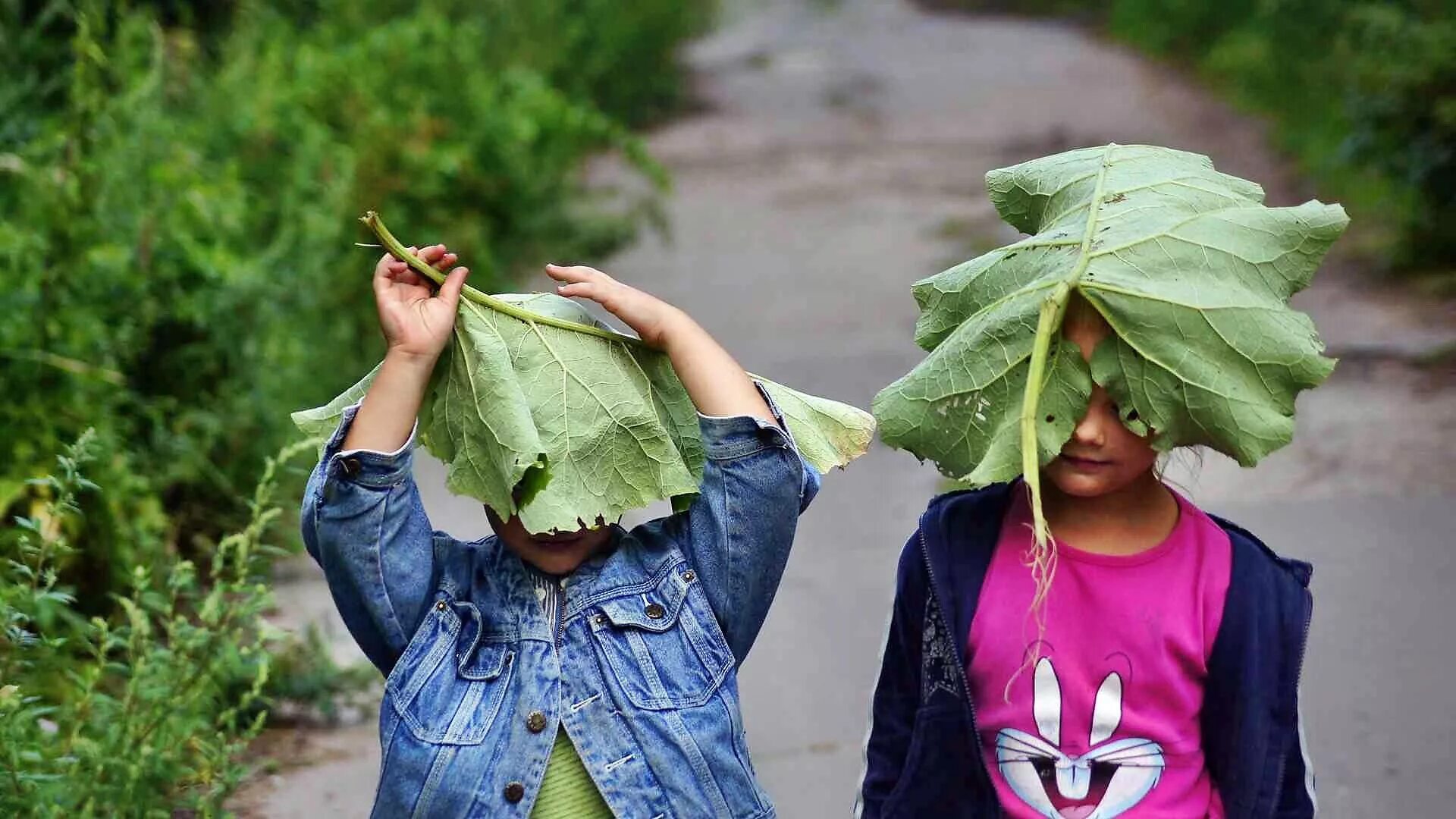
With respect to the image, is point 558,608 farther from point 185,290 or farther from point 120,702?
point 185,290

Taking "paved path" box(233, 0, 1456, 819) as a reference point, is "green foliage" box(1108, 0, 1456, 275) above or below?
above

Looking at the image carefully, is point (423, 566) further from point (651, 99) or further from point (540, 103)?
point (651, 99)

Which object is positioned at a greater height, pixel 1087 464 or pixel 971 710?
pixel 1087 464

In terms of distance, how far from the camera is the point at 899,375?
7.72 m

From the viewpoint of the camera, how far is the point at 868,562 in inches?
231

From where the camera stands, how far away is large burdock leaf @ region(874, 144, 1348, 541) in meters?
2.20

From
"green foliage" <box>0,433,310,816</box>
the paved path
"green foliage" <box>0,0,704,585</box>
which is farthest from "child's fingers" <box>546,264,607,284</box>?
"green foliage" <box>0,0,704,585</box>

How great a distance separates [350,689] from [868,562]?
199 cm

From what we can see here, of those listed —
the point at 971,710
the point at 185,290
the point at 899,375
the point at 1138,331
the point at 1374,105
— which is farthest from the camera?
the point at 1374,105

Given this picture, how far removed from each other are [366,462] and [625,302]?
42 centimetres

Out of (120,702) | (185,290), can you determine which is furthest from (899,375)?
(120,702)

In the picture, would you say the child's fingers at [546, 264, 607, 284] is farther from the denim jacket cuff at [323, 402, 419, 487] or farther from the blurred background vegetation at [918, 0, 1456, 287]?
the blurred background vegetation at [918, 0, 1456, 287]

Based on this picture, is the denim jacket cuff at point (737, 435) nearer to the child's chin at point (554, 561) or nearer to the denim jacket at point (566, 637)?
the denim jacket at point (566, 637)

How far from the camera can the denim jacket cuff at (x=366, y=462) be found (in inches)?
89.9
